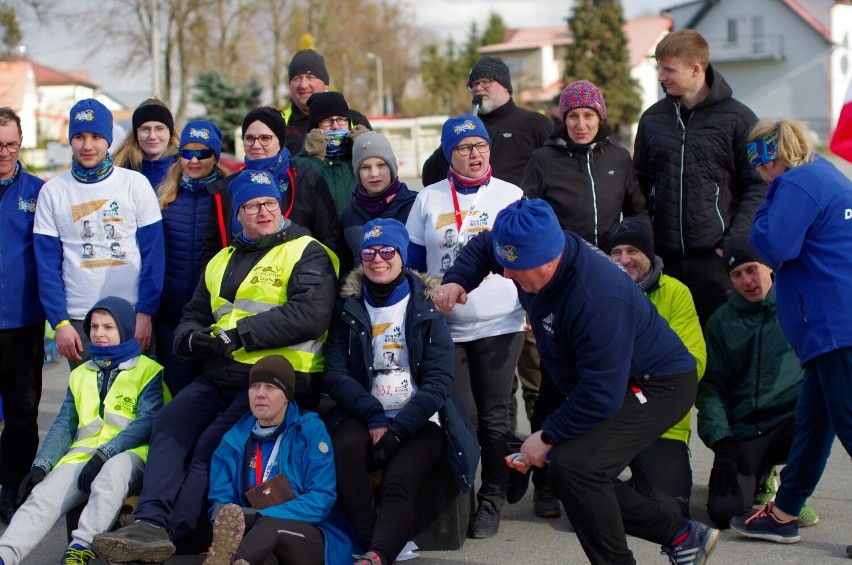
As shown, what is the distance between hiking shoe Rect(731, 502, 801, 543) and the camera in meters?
4.82

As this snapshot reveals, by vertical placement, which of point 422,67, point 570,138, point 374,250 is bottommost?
point 374,250

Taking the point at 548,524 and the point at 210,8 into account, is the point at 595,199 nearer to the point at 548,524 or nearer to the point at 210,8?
the point at 548,524

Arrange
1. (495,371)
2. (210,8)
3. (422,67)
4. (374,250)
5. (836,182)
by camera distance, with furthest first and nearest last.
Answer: (422,67)
(210,8)
(495,371)
(374,250)
(836,182)

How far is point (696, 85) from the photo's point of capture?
18.6 ft

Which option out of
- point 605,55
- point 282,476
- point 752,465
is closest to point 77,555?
point 282,476

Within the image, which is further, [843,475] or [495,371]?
[843,475]

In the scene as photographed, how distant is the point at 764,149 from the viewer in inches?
178

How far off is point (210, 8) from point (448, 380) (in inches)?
1702

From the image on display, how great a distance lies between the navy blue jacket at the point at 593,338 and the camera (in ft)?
12.5

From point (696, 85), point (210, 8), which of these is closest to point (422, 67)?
point (210, 8)

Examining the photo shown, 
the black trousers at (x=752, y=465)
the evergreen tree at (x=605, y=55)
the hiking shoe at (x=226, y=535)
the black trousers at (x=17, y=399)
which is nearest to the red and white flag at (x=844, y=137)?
the black trousers at (x=752, y=465)

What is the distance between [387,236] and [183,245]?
1.52 metres

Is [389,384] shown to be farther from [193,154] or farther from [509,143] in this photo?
[509,143]

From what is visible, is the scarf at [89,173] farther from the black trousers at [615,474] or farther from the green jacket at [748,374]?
the green jacket at [748,374]
